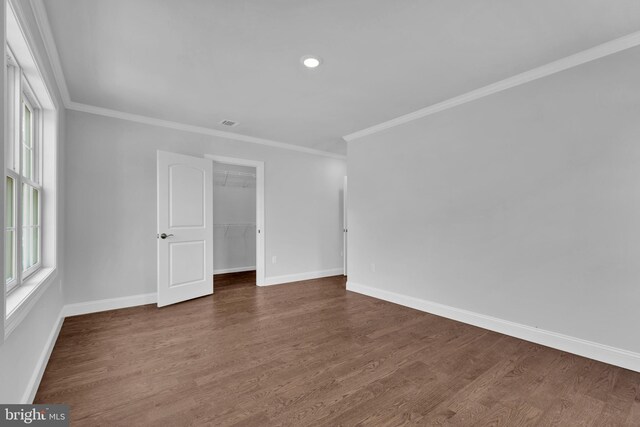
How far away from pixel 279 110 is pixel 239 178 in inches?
118

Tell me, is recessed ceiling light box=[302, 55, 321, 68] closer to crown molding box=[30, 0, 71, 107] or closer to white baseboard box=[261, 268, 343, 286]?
crown molding box=[30, 0, 71, 107]

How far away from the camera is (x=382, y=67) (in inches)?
105

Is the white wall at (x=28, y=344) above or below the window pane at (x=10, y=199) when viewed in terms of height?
below

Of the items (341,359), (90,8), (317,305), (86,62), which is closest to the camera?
(90,8)

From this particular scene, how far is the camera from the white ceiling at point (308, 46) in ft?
6.45

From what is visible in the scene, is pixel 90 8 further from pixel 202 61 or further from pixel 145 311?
pixel 145 311

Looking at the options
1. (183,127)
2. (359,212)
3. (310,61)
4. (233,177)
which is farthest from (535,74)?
(233,177)

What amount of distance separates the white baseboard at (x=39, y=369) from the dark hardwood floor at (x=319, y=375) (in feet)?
0.20

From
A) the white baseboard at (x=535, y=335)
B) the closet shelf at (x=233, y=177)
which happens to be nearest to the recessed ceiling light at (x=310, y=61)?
the white baseboard at (x=535, y=335)

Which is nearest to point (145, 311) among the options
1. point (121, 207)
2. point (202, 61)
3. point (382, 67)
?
point (121, 207)

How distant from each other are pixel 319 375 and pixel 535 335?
2.06m

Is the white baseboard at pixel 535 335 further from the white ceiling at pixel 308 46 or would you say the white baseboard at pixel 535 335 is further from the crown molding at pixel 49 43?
the crown molding at pixel 49 43

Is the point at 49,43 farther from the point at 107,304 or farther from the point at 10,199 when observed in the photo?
the point at 107,304

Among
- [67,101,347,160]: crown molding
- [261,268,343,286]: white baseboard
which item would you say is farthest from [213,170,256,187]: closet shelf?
[261,268,343,286]: white baseboard
